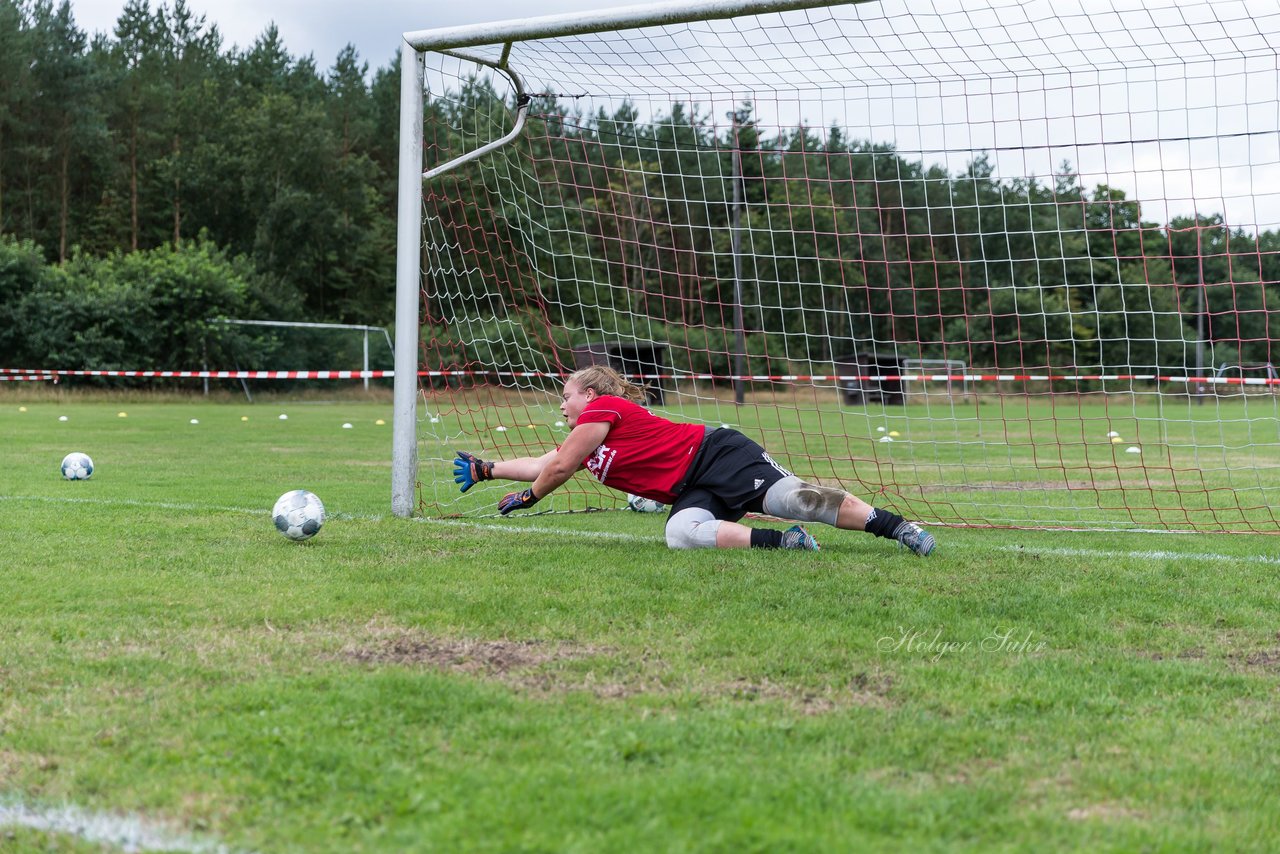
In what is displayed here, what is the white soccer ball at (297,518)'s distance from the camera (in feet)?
19.2

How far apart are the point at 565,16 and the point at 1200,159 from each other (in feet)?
13.4

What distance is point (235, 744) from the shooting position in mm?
2828

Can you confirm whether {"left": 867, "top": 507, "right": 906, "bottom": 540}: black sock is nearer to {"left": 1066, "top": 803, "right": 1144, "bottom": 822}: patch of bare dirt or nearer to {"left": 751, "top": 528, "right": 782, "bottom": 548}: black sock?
{"left": 751, "top": 528, "right": 782, "bottom": 548}: black sock

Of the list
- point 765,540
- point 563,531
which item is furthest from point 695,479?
point 563,531

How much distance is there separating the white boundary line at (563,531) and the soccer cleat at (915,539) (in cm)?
32

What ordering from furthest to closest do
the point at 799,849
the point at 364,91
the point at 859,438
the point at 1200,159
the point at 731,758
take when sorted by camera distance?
1. the point at 364,91
2. the point at 859,438
3. the point at 1200,159
4. the point at 731,758
5. the point at 799,849

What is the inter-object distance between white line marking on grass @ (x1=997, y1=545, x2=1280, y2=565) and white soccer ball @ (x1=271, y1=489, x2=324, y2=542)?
345 centimetres

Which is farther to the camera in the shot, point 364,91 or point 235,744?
point 364,91

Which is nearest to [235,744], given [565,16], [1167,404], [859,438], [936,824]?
[936,824]

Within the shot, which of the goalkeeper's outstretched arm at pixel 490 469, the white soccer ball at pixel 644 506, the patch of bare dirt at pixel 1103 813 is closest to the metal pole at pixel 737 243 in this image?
the white soccer ball at pixel 644 506

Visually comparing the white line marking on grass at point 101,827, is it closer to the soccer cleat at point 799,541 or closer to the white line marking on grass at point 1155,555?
the soccer cleat at point 799,541

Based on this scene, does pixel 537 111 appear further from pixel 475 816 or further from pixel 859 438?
pixel 859 438

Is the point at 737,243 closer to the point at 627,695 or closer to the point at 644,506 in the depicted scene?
the point at 644,506

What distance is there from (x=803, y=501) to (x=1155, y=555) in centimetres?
176
